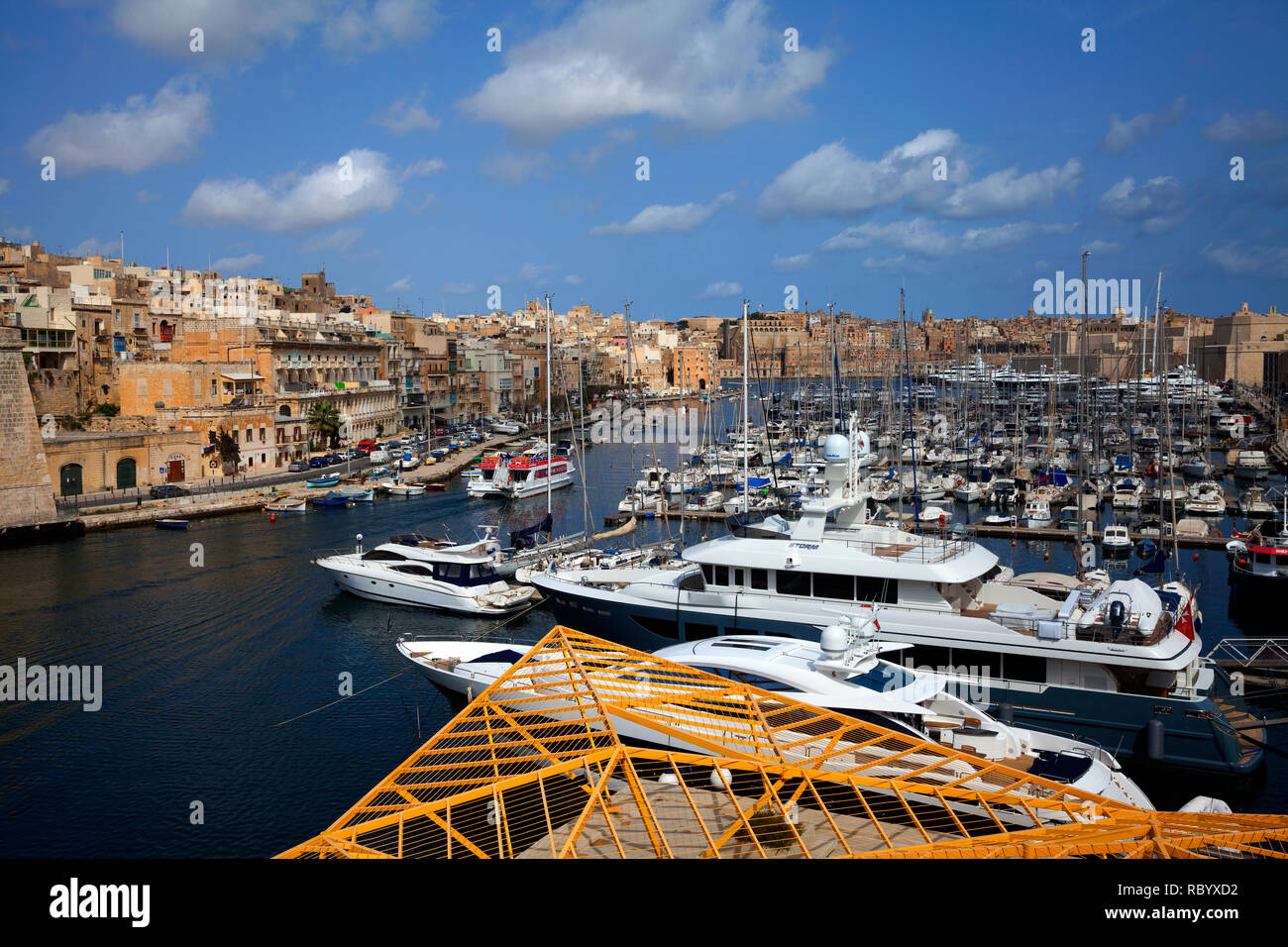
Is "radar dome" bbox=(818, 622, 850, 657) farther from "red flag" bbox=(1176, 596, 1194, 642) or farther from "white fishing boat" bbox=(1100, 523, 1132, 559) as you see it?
"white fishing boat" bbox=(1100, 523, 1132, 559)

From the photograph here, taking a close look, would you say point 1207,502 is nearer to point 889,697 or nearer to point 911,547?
point 911,547

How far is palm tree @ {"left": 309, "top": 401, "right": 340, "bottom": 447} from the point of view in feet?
151

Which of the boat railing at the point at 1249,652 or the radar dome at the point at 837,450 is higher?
the radar dome at the point at 837,450

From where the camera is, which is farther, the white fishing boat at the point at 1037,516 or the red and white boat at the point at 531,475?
the red and white boat at the point at 531,475

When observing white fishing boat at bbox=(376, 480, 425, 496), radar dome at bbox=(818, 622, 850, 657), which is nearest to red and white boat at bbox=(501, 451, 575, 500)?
white fishing boat at bbox=(376, 480, 425, 496)

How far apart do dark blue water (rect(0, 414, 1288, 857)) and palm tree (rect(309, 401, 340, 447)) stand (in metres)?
18.1

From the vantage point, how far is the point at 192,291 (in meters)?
66.4

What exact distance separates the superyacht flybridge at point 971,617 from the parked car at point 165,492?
23340 mm

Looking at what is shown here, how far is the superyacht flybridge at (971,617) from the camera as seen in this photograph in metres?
11.3

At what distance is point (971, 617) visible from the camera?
12.4 meters

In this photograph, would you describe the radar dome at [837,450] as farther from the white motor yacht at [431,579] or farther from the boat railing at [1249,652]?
the white motor yacht at [431,579]

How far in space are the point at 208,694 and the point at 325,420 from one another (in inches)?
1275

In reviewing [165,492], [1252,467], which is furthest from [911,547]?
[1252,467]

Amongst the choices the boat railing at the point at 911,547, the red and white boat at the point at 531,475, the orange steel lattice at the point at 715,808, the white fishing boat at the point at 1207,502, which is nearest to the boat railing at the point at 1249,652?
the boat railing at the point at 911,547
